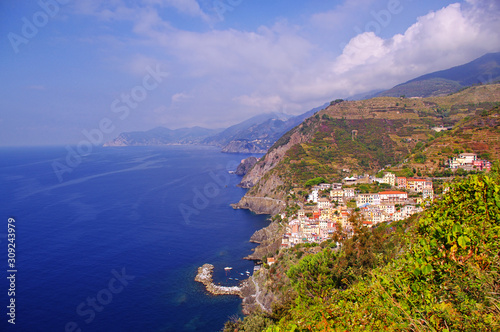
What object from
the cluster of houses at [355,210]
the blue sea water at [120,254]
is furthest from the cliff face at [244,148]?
the cluster of houses at [355,210]

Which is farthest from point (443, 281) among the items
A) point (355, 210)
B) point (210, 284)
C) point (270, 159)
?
point (270, 159)

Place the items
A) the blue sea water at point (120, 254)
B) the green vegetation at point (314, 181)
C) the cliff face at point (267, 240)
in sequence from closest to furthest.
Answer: the blue sea water at point (120, 254) < the cliff face at point (267, 240) < the green vegetation at point (314, 181)

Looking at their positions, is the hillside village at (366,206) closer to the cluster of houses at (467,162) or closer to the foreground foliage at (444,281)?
the cluster of houses at (467,162)

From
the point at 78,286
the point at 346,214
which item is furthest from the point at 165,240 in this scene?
the point at 346,214

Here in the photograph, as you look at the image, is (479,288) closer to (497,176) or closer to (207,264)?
(497,176)

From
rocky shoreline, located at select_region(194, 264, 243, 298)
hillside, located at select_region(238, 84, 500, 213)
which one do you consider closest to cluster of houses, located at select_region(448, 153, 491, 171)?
hillside, located at select_region(238, 84, 500, 213)
